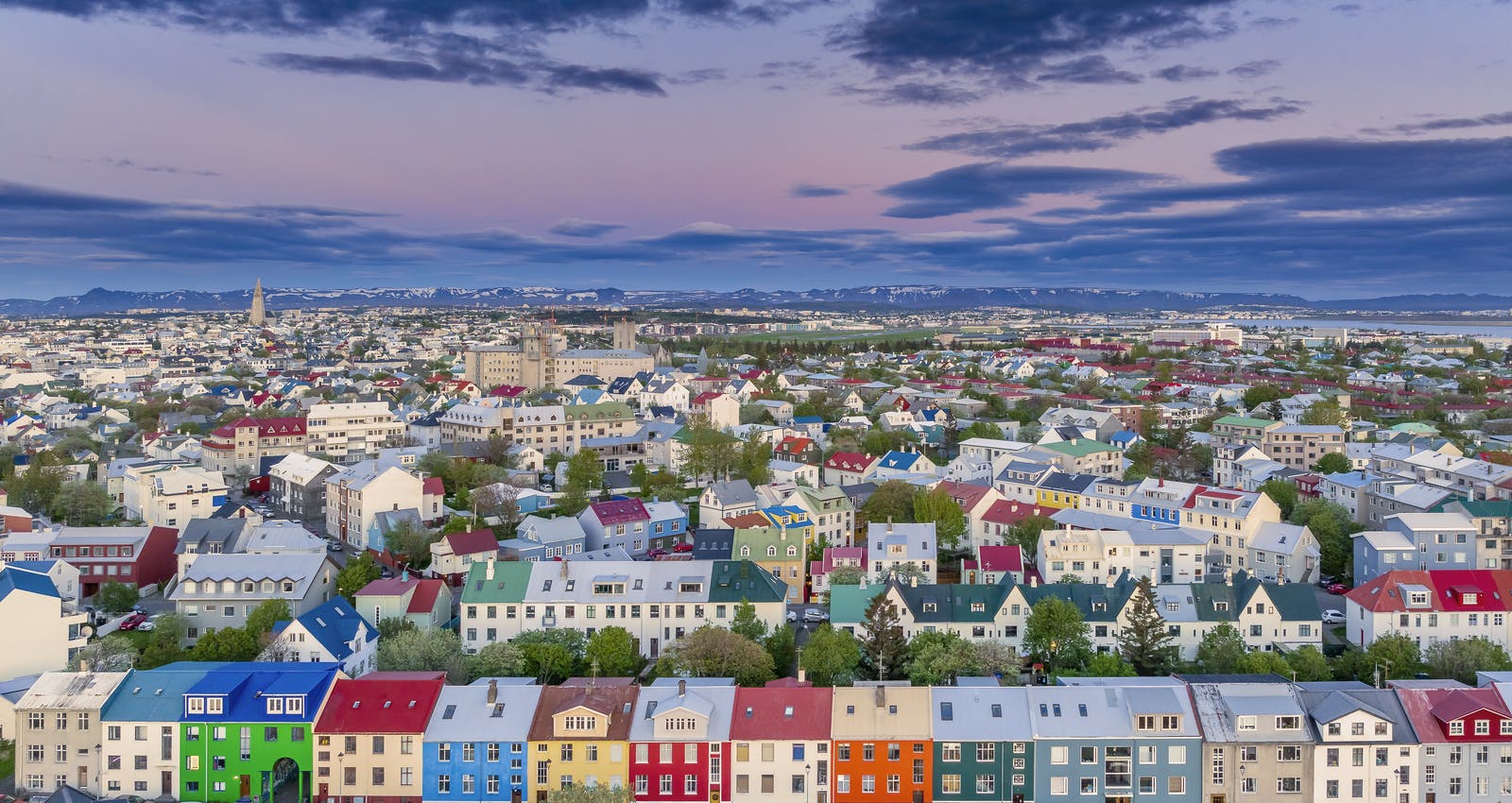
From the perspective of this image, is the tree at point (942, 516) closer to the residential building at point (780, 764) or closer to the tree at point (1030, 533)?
the tree at point (1030, 533)

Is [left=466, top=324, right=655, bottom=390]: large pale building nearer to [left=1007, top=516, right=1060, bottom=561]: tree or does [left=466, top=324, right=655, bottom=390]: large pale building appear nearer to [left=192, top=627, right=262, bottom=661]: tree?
[left=1007, top=516, right=1060, bottom=561]: tree

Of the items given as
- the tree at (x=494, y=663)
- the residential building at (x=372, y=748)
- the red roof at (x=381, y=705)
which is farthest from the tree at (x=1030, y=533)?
the residential building at (x=372, y=748)

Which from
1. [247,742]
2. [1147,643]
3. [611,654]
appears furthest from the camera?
[1147,643]

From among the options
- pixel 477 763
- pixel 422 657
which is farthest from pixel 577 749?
pixel 422 657

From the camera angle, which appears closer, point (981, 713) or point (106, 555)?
point (981, 713)

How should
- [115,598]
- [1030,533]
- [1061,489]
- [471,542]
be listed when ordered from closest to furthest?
1. [115,598]
2. [471,542]
3. [1030,533]
4. [1061,489]

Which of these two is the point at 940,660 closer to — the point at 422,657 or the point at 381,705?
the point at 422,657
